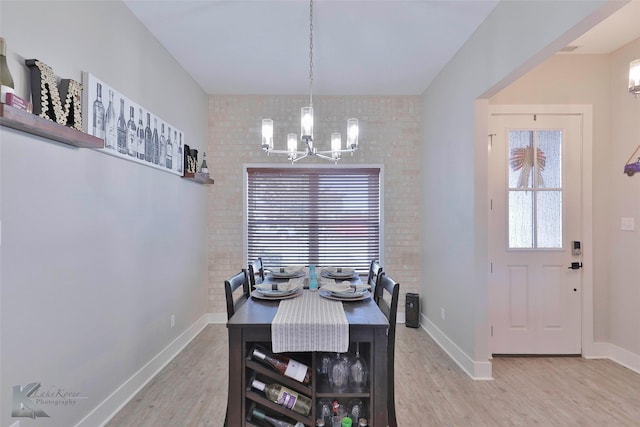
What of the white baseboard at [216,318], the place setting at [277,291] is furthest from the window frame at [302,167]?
the place setting at [277,291]

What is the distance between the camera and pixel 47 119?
5.25ft

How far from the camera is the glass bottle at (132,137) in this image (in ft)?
7.98

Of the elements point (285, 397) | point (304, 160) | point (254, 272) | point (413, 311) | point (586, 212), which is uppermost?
point (304, 160)

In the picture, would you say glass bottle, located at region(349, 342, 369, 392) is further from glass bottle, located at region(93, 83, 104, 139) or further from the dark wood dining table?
glass bottle, located at region(93, 83, 104, 139)

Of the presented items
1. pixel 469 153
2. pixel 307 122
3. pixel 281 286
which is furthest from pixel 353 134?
pixel 281 286

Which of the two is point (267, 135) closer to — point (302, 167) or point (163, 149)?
point (163, 149)

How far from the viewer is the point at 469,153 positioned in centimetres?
296

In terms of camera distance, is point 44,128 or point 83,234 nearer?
point 44,128

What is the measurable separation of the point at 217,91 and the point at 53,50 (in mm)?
2565

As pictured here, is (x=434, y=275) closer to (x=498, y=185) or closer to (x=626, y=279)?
(x=498, y=185)

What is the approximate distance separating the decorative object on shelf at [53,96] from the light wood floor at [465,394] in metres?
1.99

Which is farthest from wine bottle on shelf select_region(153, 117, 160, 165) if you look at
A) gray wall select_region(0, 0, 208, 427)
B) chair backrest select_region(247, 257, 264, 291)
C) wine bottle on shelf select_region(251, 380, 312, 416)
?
wine bottle on shelf select_region(251, 380, 312, 416)

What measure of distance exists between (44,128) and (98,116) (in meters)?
0.56

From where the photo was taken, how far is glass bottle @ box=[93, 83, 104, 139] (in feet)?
6.70
